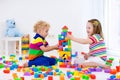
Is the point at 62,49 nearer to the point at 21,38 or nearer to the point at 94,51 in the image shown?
the point at 94,51

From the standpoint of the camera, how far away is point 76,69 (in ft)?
9.98

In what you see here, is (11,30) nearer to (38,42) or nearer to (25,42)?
(25,42)

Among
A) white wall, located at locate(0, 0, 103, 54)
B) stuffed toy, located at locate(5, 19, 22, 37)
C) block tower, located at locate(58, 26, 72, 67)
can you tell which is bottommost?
block tower, located at locate(58, 26, 72, 67)

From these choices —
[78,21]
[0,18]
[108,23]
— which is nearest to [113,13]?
[108,23]

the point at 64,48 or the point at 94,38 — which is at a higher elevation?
the point at 94,38

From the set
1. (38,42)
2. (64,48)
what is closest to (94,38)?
(64,48)

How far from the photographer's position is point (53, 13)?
4832 mm

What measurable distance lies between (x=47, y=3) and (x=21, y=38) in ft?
2.51

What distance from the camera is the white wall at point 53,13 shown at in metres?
4.57

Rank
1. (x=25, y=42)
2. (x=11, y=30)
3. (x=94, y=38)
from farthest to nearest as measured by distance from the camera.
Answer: (x=25, y=42), (x=11, y=30), (x=94, y=38)

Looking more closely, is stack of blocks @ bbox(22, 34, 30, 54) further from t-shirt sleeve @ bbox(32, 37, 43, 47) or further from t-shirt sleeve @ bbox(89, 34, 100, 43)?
t-shirt sleeve @ bbox(89, 34, 100, 43)

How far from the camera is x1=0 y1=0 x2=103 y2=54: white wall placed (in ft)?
15.0

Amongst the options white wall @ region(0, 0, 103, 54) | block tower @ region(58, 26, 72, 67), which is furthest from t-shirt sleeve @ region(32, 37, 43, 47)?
white wall @ region(0, 0, 103, 54)

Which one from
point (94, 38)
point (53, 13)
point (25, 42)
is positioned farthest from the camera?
point (53, 13)
